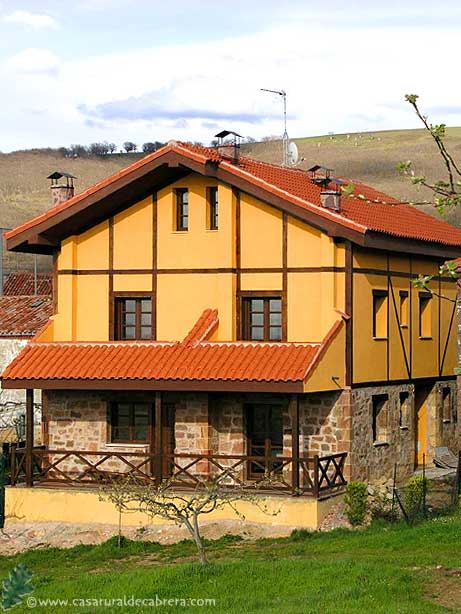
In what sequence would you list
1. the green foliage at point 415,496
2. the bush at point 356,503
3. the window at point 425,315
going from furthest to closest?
the window at point 425,315 → the green foliage at point 415,496 → the bush at point 356,503

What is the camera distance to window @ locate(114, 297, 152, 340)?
27.2 m

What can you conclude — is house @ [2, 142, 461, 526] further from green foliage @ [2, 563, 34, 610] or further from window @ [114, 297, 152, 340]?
green foliage @ [2, 563, 34, 610]

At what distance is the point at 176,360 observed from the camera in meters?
25.0

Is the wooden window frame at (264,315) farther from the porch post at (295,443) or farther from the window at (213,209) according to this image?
the porch post at (295,443)

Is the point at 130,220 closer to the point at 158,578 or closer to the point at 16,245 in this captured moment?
the point at 16,245

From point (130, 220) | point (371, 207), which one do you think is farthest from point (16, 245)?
point (371, 207)

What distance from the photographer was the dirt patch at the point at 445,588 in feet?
49.4

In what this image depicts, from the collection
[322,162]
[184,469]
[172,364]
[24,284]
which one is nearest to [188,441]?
[184,469]

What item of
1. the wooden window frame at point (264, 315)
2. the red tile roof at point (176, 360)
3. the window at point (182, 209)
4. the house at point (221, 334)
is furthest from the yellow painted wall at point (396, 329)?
the window at point (182, 209)

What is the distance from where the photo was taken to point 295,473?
2358cm

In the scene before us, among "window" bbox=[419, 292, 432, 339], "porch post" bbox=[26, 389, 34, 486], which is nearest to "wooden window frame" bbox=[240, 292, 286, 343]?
"porch post" bbox=[26, 389, 34, 486]

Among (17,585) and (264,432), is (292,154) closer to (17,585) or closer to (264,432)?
(264,432)

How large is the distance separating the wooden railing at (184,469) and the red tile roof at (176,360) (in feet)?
5.39

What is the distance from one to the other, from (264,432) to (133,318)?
166 inches
